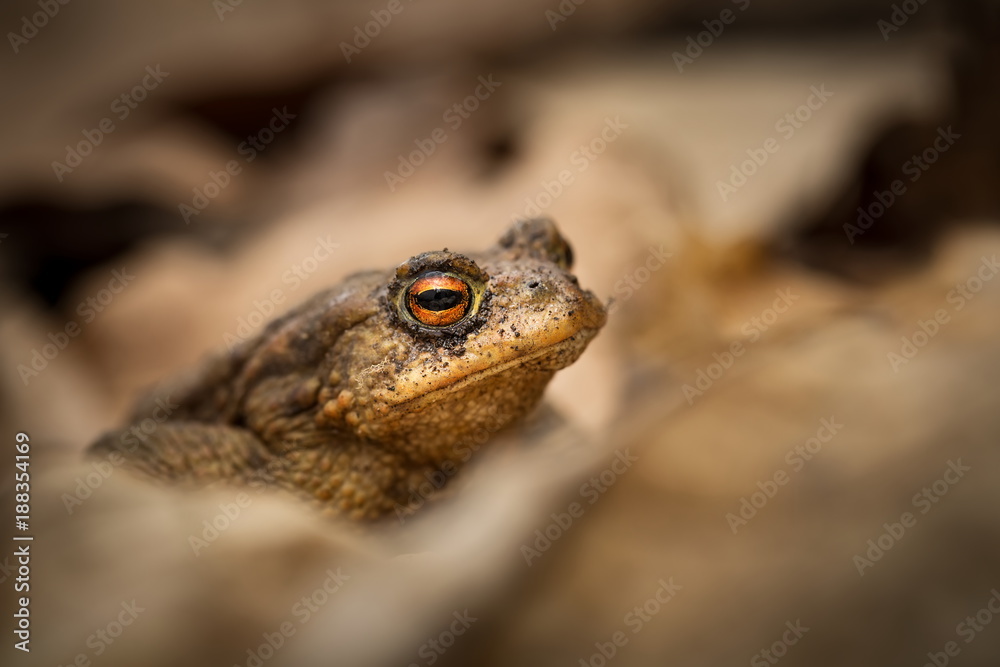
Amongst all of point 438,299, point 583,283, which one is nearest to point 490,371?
point 438,299

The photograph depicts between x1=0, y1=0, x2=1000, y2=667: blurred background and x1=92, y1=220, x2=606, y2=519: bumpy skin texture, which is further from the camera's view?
x1=92, y1=220, x2=606, y2=519: bumpy skin texture

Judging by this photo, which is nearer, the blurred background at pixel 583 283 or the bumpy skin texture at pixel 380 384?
the blurred background at pixel 583 283

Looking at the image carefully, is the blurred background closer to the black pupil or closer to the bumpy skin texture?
the bumpy skin texture

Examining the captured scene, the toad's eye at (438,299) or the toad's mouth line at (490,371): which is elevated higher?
the toad's eye at (438,299)

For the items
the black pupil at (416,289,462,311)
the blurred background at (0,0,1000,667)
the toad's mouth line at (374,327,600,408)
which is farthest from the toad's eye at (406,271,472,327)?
the blurred background at (0,0,1000,667)

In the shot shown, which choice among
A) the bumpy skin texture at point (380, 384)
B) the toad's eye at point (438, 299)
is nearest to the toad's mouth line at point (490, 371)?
the bumpy skin texture at point (380, 384)

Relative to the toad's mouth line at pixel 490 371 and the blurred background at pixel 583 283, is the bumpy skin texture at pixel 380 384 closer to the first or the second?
the toad's mouth line at pixel 490 371

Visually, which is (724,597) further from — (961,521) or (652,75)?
(652,75)
